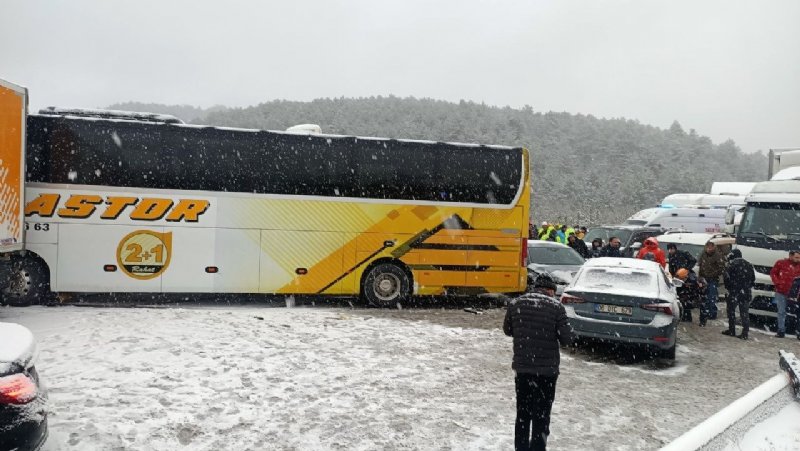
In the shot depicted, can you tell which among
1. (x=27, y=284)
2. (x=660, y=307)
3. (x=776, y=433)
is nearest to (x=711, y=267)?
(x=660, y=307)

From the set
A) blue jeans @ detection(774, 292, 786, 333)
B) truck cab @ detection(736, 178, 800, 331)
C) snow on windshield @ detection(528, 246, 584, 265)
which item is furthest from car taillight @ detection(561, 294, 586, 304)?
truck cab @ detection(736, 178, 800, 331)

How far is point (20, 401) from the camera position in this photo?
157 inches

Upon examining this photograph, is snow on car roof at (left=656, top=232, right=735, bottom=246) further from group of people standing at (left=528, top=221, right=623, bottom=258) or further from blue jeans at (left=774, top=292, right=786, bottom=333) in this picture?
blue jeans at (left=774, top=292, right=786, bottom=333)

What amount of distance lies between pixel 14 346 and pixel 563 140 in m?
123

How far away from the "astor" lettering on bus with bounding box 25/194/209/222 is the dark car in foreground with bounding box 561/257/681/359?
745 centimetres

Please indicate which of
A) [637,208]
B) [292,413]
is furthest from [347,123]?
[292,413]

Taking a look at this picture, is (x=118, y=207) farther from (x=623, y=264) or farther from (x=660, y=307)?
(x=660, y=307)

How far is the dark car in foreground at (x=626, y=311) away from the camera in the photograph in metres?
9.23

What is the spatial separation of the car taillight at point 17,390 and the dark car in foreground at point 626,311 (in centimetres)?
762

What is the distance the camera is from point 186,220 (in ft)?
39.2

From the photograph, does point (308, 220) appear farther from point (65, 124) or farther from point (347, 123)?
point (347, 123)

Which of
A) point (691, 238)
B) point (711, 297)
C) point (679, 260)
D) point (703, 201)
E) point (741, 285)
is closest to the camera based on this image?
point (741, 285)

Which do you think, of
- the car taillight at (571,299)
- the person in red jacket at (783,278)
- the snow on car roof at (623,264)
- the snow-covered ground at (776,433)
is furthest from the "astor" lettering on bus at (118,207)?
the person in red jacket at (783,278)

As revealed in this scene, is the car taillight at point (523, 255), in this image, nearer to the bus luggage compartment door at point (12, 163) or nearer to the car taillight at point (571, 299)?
the car taillight at point (571, 299)
